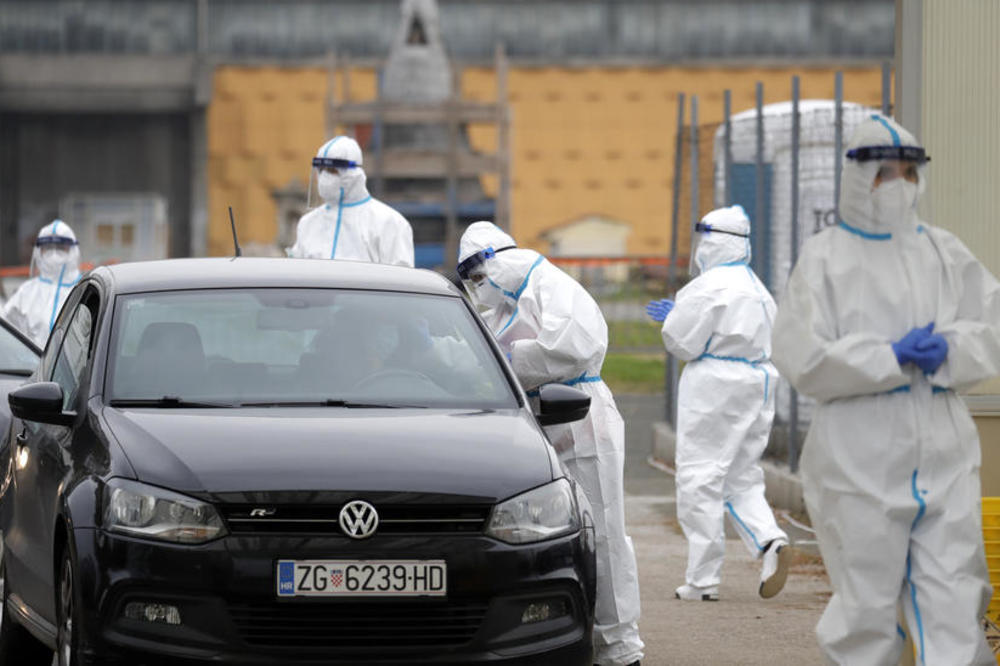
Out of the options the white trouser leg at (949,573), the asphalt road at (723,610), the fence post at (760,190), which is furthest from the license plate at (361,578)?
the fence post at (760,190)

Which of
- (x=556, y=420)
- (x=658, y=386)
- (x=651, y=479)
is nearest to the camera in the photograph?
(x=556, y=420)

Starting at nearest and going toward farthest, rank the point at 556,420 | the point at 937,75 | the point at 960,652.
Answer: the point at 960,652
the point at 556,420
the point at 937,75

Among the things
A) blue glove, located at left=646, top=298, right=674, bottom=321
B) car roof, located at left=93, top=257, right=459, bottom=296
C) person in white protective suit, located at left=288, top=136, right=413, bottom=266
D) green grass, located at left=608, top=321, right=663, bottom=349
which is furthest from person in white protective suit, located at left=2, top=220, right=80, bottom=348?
green grass, located at left=608, top=321, right=663, bottom=349

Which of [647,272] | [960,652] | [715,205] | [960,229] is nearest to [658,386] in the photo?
[647,272]

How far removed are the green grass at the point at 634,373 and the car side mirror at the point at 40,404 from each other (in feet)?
56.4

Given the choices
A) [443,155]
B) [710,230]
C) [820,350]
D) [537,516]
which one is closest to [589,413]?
[537,516]

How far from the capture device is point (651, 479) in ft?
52.6

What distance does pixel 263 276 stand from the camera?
7.62 m

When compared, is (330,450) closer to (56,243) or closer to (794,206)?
(794,206)

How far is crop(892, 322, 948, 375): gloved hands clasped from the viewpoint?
6055 mm

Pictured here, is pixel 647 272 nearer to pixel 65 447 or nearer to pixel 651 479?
pixel 651 479

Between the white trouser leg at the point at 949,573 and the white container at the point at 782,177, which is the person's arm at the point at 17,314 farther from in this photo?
the white trouser leg at the point at 949,573

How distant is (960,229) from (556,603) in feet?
7.58

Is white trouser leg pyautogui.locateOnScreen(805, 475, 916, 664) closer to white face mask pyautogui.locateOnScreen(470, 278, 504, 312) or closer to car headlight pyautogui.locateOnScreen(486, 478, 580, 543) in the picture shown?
car headlight pyautogui.locateOnScreen(486, 478, 580, 543)
